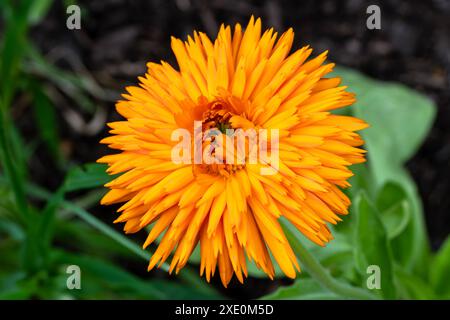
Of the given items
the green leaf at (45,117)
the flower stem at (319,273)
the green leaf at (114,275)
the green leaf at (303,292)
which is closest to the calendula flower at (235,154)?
the flower stem at (319,273)

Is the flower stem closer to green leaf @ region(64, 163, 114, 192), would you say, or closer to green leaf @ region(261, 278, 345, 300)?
green leaf @ region(261, 278, 345, 300)

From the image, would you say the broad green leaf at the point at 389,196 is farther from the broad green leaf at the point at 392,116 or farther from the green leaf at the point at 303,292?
the green leaf at the point at 303,292

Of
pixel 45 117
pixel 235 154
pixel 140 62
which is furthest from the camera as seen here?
pixel 140 62

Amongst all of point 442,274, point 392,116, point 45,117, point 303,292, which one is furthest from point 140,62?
point 442,274

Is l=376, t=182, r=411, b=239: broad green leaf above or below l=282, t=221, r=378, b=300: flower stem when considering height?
above

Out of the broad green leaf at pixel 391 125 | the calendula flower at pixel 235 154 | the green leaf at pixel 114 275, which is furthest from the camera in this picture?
the broad green leaf at pixel 391 125

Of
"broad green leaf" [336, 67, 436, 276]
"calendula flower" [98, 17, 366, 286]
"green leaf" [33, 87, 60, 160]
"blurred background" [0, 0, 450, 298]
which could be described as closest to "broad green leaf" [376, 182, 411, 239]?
"broad green leaf" [336, 67, 436, 276]

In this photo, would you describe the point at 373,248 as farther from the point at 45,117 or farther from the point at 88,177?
the point at 45,117
